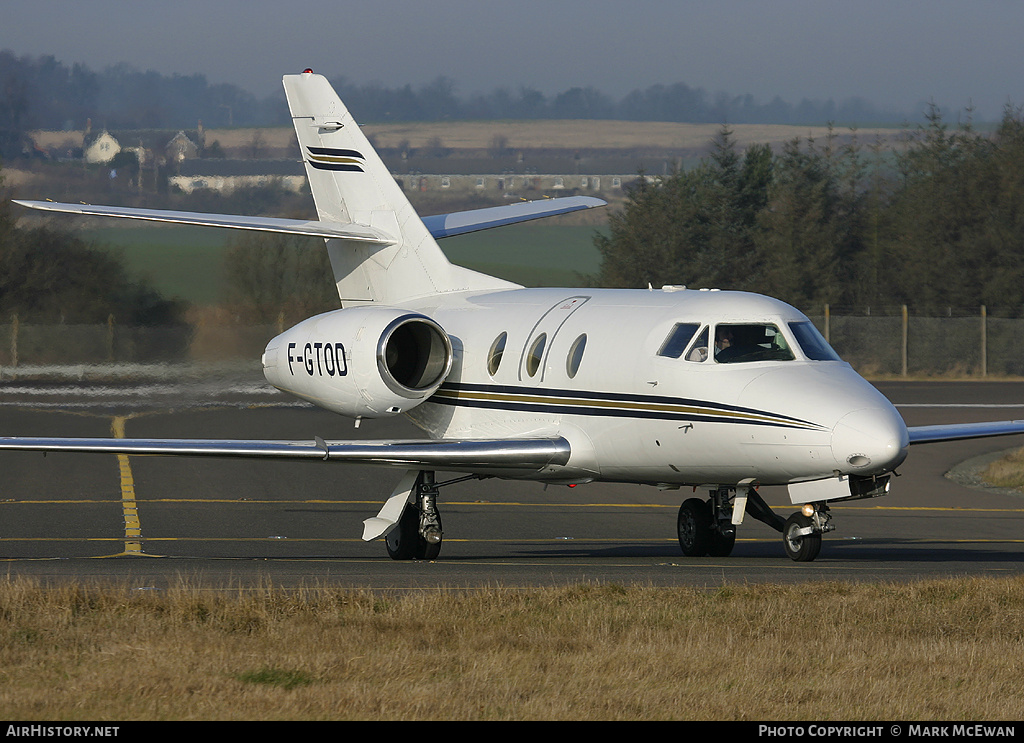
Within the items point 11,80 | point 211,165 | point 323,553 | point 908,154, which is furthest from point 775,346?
point 908,154

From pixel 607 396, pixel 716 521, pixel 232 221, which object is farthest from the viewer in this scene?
pixel 232 221

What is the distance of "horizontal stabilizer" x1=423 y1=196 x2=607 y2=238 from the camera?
23.0 m

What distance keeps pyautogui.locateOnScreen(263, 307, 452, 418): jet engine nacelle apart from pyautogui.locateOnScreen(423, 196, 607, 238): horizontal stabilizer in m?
3.35

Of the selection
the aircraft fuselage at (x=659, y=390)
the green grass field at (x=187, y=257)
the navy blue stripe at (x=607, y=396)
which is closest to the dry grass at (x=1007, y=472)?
the green grass field at (x=187, y=257)

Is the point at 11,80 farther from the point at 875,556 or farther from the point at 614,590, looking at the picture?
the point at 614,590

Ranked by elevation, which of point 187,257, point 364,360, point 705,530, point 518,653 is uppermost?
point 187,257

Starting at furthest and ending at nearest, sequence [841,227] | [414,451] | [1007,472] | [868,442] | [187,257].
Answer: [841,227]
[187,257]
[1007,472]
[414,451]
[868,442]

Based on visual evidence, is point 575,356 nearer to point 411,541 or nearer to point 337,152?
point 411,541

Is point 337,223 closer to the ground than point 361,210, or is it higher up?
closer to the ground

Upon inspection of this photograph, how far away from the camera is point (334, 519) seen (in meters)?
23.6

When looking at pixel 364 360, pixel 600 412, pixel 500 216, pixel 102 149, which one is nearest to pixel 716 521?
pixel 600 412

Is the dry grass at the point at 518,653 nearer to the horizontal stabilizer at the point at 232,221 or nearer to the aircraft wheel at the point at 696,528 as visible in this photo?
the aircraft wheel at the point at 696,528

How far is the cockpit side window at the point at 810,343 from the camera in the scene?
1599 centimetres

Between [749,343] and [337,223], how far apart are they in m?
8.27
